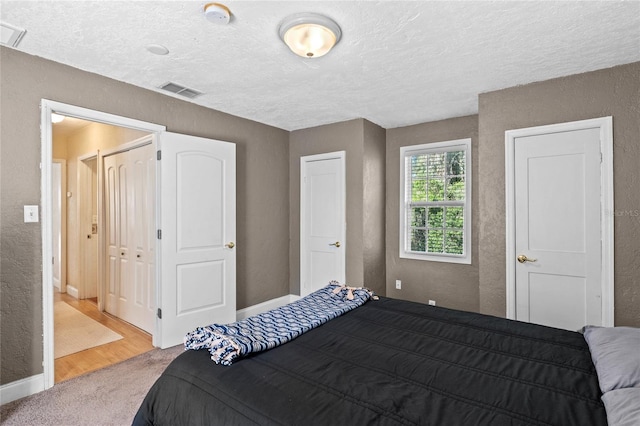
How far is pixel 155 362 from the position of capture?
2867 millimetres

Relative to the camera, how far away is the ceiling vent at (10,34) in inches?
80.1

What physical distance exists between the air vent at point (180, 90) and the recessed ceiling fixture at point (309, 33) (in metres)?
1.38

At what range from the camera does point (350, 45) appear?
90.5 inches

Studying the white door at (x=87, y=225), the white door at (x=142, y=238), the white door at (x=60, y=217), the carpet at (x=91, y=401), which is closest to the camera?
the carpet at (x=91, y=401)

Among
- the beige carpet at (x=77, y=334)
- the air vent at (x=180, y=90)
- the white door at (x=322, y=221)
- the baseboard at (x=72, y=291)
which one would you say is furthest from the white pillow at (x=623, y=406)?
the baseboard at (x=72, y=291)

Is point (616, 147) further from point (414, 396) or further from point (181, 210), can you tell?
point (181, 210)

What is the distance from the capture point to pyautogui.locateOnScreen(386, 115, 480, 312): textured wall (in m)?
3.88

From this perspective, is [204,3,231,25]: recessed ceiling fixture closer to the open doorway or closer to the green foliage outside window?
the open doorway

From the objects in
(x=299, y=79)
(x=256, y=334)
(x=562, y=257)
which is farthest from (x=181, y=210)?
(x=562, y=257)

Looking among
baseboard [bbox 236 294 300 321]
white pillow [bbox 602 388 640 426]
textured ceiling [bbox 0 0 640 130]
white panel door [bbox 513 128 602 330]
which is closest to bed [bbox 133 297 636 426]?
white pillow [bbox 602 388 640 426]

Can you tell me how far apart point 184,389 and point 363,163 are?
3164 millimetres

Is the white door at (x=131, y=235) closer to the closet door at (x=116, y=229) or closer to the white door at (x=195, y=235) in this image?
the closet door at (x=116, y=229)

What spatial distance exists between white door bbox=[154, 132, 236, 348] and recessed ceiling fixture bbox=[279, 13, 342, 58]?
5.61 feet

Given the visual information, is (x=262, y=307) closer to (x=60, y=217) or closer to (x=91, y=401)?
(x=91, y=401)
